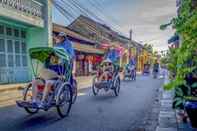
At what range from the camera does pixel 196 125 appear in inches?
169

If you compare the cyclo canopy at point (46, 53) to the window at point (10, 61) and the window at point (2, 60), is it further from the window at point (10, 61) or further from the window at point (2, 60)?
the window at point (10, 61)

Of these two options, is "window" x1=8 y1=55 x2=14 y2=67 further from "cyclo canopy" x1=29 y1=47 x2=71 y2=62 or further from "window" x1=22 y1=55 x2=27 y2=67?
"cyclo canopy" x1=29 y1=47 x2=71 y2=62

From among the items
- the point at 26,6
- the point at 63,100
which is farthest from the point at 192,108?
the point at 26,6

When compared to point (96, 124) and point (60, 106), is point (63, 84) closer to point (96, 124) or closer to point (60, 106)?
point (60, 106)

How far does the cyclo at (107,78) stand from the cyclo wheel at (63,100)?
403cm

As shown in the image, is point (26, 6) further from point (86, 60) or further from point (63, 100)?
point (86, 60)

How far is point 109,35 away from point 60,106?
39512 mm

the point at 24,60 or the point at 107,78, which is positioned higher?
the point at 24,60

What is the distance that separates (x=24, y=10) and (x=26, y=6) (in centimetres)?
38

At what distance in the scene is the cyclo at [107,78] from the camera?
36.0 ft

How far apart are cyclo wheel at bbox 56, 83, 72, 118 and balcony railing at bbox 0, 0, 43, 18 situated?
8008 mm

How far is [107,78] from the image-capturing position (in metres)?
11.2

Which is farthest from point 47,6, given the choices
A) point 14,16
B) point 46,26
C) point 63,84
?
point 63,84

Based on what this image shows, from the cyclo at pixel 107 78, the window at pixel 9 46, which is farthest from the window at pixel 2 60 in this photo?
the cyclo at pixel 107 78
